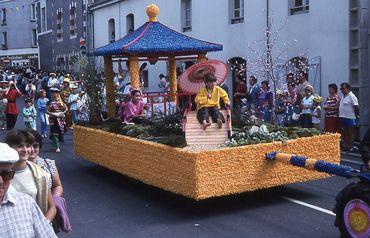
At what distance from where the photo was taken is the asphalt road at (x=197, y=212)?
6527mm

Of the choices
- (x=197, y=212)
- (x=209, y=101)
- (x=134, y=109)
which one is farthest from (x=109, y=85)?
(x=197, y=212)

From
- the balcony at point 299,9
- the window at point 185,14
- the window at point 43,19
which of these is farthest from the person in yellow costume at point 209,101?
the window at point 43,19

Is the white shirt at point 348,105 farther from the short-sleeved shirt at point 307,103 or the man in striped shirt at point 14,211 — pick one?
the man in striped shirt at point 14,211

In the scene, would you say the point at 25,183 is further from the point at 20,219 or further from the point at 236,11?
the point at 236,11

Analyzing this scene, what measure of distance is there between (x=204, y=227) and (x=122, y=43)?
5343mm

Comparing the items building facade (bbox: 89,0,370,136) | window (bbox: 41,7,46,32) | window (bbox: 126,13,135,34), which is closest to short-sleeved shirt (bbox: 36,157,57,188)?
building facade (bbox: 89,0,370,136)

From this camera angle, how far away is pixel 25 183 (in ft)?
11.9

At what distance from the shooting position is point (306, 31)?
15.4m

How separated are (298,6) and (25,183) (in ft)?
44.4

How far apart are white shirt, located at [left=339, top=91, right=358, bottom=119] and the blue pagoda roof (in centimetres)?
309

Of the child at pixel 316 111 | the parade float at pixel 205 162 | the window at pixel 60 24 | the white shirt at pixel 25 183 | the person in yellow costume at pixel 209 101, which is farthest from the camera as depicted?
the window at pixel 60 24

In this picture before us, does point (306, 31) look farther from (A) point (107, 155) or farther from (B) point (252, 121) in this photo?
(A) point (107, 155)

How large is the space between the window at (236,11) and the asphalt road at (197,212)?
10.1 m

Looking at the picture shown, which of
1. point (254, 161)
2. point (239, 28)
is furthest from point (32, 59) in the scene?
point (254, 161)
